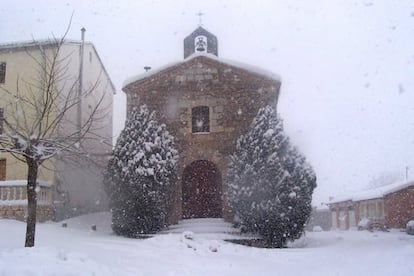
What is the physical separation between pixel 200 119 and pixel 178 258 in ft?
25.4

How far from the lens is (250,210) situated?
498 inches

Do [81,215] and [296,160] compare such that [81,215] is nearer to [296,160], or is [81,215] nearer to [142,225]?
[142,225]

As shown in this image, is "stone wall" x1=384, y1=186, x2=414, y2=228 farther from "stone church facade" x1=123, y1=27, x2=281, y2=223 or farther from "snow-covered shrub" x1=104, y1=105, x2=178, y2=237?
"snow-covered shrub" x1=104, y1=105, x2=178, y2=237

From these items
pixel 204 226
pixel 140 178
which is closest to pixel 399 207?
pixel 204 226

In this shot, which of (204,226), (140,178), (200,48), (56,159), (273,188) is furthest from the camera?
(200,48)

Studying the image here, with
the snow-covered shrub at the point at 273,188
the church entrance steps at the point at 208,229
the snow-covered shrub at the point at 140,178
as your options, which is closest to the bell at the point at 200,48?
the snow-covered shrub at the point at 140,178

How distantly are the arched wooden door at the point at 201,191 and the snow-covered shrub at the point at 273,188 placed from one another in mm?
1954

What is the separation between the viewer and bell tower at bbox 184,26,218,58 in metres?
20.2

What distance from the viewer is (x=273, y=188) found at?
12477mm

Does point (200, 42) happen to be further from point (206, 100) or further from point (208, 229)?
point (208, 229)

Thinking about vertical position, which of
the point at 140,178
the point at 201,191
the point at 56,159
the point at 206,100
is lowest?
the point at 201,191

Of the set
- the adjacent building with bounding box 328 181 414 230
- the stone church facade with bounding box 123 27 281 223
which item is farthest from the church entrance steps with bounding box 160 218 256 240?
the adjacent building with bounding box 328 181 414 230

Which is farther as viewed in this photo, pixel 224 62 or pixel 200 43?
pixel 200 43

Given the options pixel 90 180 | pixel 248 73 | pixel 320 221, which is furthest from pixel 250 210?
pixel 320 221
